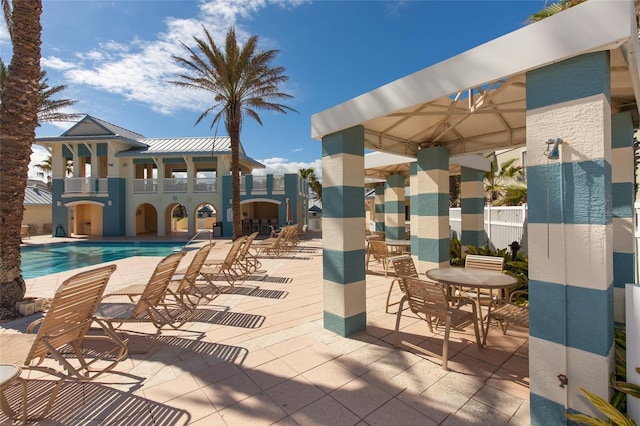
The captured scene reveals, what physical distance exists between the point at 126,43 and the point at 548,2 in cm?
1303

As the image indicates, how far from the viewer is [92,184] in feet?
68.0

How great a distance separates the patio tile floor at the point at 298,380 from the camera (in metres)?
2.33

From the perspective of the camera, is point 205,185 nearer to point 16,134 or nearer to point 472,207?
point 16,134

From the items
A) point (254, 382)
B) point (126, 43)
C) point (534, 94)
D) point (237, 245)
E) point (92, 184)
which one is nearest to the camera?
point (534, 94)

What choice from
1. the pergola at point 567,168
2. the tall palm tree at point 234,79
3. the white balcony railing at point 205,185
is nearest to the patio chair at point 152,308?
the pergola at point 567,168

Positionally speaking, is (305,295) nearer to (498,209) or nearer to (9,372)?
(9,372)

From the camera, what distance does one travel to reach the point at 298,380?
9.24ft

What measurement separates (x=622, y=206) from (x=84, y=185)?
27.9 m

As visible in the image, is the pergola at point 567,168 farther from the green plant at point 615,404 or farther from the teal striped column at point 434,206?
the teal striped column at point 434,206

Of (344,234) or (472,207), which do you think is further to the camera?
(472,207)

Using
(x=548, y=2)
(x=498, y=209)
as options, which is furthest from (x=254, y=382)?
(x=548, y=2)

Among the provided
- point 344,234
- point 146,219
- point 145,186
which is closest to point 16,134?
point 344,234

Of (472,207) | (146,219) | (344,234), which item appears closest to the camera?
(344,234)

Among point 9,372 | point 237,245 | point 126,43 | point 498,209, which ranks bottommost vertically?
point 9,372
